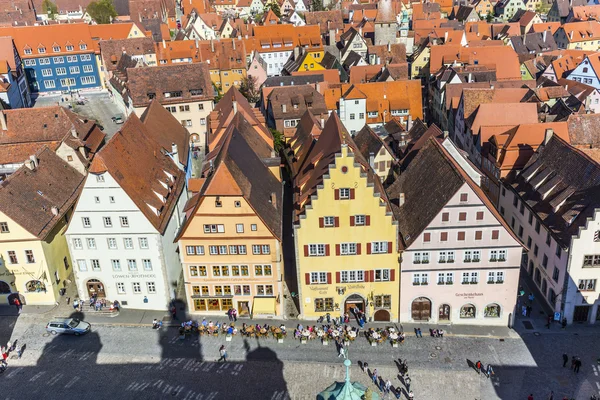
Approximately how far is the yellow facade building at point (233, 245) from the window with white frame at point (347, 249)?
624 centimetres

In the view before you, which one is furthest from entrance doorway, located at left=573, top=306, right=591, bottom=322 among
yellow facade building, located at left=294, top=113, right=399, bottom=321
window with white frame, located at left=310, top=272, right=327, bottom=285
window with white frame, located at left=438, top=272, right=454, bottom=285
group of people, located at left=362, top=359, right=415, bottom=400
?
window with white frame, located at left=310, top=272, right=327, bottom=285

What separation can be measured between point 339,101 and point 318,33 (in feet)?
198

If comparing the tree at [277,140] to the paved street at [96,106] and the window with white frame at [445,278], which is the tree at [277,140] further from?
the window with white frame at [445,278]

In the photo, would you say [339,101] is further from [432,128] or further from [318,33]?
[318,33]

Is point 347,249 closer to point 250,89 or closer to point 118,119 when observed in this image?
point 118,119

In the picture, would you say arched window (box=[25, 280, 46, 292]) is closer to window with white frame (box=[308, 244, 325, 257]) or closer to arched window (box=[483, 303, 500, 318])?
window with white frame (box=[308, 244, 325, 257])

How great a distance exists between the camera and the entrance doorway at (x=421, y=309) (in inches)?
2308

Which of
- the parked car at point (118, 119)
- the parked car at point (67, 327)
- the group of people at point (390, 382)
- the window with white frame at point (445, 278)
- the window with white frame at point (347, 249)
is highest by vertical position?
the window with white frame at point (347, 249)

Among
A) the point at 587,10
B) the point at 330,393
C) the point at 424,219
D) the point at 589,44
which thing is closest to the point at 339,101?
the point at 424,219

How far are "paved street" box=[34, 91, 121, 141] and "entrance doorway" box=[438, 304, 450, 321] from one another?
71998 mm

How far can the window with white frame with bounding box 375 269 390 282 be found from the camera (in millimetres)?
57688

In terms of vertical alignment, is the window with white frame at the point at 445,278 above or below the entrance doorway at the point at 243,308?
above

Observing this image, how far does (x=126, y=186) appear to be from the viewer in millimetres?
59375

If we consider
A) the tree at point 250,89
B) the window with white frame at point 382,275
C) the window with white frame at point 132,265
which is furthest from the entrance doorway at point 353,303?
the tree at point 250,89
